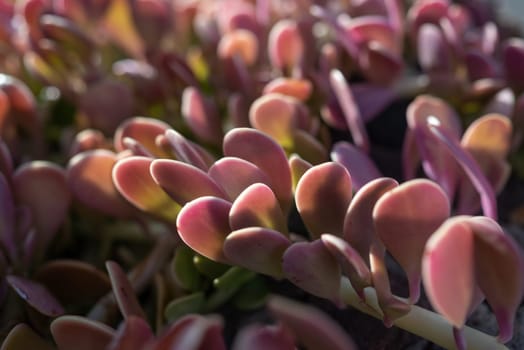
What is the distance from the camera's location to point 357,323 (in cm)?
54

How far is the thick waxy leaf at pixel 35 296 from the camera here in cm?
49

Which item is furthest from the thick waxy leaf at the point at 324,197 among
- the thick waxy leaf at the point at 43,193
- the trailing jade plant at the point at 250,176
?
the thick waxy leaf at the point at 43,193

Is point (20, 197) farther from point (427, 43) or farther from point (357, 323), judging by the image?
point (427, 43)

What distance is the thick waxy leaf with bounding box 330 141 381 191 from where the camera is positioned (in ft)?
1.75

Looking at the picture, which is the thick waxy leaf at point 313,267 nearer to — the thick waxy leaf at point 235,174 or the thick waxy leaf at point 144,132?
the thick waxy leaf at point 235,174

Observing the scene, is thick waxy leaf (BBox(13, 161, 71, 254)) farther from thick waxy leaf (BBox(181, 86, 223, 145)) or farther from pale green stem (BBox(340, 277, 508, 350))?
pale green stem (BBox(340, 277, 508, 350))

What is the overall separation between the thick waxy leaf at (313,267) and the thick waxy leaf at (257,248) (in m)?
0.01

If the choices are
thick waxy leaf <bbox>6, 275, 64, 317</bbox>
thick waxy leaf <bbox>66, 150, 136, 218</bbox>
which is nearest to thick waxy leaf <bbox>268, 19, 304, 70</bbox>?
thick waxy leaf <bbox>66, 150, 136, 218</bbox>

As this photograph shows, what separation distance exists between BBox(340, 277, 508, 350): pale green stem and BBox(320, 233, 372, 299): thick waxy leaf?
16 mm

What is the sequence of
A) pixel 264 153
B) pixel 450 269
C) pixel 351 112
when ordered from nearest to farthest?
pixel 450 269, pixel 264 153, pixel 351 112

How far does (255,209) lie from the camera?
0.46m

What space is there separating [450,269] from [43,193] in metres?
0.33

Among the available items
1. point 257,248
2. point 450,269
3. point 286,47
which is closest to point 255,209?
point 257,248

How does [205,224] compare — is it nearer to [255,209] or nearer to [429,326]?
[255,209]
